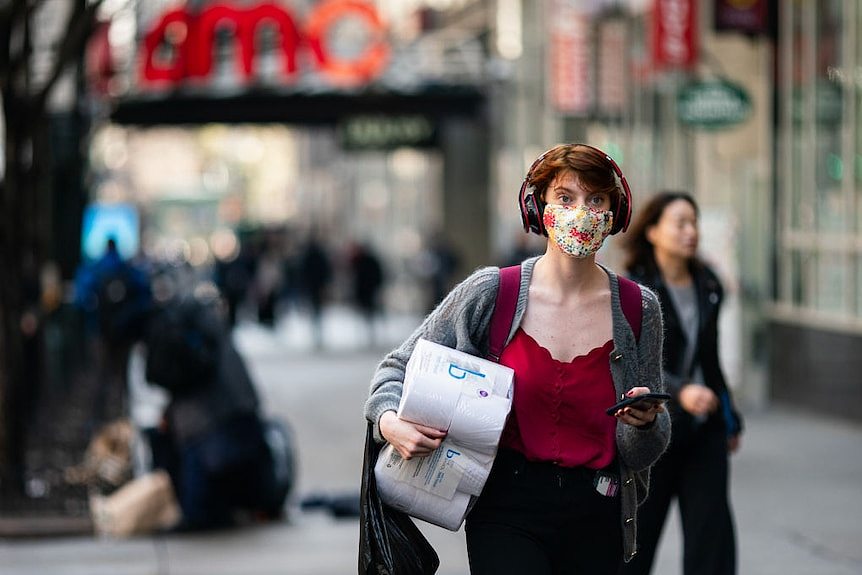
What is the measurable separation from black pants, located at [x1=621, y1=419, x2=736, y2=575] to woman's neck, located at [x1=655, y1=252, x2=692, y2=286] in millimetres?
552

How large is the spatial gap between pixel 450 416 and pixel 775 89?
528 inches

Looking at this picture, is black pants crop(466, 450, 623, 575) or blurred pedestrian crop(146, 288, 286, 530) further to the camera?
blurred pedestrian crop(146, 288, 286, 530)

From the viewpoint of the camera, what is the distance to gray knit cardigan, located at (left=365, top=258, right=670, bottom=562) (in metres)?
4.09

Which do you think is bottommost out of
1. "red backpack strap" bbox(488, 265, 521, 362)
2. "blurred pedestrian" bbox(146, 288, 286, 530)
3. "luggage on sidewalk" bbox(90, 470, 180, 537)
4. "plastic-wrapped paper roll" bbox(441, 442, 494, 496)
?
"luggage on sidewalk" bbox(90, 470, 180, 537)

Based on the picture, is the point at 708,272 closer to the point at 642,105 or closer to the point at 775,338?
the point at 775,338

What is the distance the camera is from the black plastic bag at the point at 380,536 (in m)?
4.08

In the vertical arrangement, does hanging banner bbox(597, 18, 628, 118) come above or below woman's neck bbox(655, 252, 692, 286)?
above

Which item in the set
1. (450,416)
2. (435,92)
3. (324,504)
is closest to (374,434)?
(450,416)

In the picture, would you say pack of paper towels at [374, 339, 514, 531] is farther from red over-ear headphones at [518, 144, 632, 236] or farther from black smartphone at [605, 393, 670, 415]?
red over-ear headphones at [518, 144, 632, 236]

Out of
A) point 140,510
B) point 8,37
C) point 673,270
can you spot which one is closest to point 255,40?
point 8,37

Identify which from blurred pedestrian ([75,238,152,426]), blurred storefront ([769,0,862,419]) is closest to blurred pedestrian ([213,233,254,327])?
blurred pedestrian ([75,238,152,426])

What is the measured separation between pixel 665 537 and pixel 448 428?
18.2 ft

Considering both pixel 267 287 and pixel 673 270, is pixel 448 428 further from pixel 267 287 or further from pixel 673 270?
pixel 267 287

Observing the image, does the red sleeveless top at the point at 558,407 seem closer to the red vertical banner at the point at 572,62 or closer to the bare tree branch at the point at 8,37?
the bare tree branch at the point at 8,37
